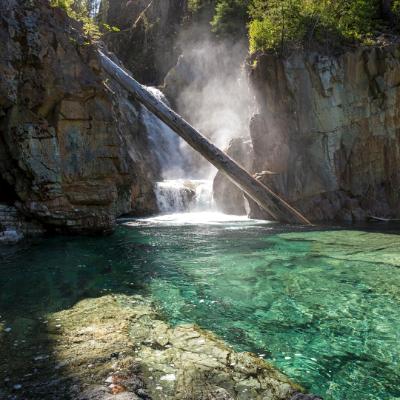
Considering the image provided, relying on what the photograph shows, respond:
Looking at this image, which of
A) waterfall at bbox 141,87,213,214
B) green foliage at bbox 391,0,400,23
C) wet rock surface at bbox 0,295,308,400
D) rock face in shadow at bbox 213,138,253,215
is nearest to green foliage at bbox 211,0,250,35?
waterfall at bbox 141,87,213,214

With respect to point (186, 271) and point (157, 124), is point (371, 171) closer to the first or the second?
point (186, 271)

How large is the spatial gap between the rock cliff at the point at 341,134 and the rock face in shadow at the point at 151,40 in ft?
61.4

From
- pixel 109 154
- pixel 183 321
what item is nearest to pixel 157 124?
pixel 109 154

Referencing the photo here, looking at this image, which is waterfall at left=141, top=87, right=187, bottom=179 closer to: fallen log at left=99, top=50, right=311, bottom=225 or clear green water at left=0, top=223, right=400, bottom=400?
fallen log at left=99, top=50, right=311, bottom=225

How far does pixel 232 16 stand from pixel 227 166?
14.9 m

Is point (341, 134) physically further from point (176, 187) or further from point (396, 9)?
point (176, 187)

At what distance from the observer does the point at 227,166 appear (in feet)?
40.3

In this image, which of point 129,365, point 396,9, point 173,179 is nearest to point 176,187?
point 173,179

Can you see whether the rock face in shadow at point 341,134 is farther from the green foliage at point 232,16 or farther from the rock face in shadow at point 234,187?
the green foliage at point 232,16

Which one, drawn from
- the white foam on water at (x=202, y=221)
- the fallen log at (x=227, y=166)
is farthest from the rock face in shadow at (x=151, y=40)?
the fallen log at (x=227, y=166)

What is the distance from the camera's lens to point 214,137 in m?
23.8

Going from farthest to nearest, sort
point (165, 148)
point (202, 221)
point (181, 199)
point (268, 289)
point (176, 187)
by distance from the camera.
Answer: point (165, 148) < point (176, 187) < point (181, 199) < point (202, 221) < point (268, 289)

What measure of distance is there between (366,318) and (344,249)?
413 cm

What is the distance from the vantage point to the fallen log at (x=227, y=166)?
12219 millimetres
